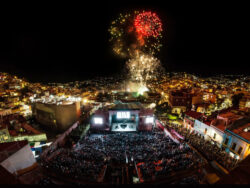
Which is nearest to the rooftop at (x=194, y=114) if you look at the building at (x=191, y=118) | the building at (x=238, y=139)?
the building at (x=191, y=118)

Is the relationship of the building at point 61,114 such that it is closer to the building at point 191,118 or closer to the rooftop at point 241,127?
the building at point 191,118

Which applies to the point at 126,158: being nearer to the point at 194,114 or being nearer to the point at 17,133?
the point at 194,114

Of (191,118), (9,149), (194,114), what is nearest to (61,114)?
(9,149)

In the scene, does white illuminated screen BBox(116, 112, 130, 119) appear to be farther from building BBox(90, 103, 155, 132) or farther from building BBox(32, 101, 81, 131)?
building BBox(32, 101, 81, 131)

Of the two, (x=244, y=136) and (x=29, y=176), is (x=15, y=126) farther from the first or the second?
(x=244, y=136)

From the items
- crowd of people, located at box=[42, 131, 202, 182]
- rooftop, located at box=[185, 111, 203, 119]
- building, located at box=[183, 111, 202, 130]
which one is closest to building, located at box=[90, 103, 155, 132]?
crowd of people, located at box=[42, 131, 202, 182]

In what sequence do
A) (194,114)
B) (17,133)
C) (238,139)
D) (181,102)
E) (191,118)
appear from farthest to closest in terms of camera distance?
(181,102)
(194,114)
(191,118)
(17,133)
(238,139)
